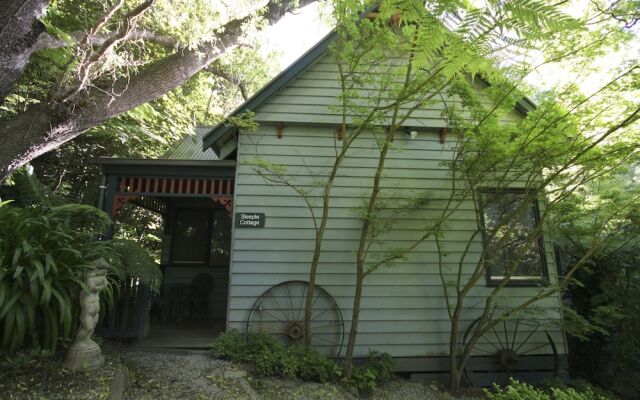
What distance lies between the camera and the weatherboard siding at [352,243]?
212 inches

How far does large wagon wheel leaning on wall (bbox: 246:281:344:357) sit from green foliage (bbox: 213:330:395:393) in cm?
33

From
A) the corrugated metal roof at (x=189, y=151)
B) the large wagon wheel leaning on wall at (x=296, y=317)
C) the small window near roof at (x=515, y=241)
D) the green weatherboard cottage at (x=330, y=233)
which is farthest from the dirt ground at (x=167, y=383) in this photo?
the corrugated metal roof at (x=189, y=151)

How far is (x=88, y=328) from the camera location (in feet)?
11.6

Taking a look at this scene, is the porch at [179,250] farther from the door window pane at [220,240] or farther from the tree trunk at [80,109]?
the tree trunk at [80,109]

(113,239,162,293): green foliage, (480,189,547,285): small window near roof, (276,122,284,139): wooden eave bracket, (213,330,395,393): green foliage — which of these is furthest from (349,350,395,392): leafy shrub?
(276,122,284,139): wooden eave bracket

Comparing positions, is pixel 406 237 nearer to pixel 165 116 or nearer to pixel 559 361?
pixel 559 361

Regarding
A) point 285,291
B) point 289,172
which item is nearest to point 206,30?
point 289,172

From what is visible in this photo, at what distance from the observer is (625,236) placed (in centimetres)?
539

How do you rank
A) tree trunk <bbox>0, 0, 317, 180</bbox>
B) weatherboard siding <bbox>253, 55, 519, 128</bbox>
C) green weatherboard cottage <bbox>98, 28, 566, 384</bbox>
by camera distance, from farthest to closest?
weatherboard siding <bbox>253, 55, 519, 128</bbox> < green weatherboard cottage <bbox>98, 28, 566, 384</bbox> < tree trunk <bbox>0, 0, 317, 180</bbox>

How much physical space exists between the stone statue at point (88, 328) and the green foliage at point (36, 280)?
0.35ft

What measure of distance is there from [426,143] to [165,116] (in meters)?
7.49

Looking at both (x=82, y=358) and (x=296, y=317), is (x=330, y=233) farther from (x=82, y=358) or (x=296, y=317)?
(x=82, y=358)

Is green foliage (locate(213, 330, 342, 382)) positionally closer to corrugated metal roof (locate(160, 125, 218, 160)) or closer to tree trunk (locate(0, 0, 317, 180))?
tree trunk (locate(0, 0, 317, 180))

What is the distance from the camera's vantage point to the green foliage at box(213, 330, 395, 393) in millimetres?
4348
